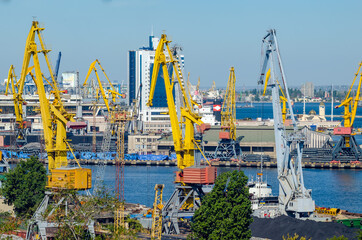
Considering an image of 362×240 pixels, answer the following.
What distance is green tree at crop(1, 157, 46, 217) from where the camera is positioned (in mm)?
53719

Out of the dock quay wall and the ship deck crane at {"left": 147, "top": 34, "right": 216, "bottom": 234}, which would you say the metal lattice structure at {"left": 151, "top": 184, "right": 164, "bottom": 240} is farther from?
the dock quay wall

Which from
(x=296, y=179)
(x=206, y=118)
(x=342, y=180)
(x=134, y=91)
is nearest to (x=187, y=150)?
(x=296, y=179)

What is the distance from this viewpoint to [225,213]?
133 feet

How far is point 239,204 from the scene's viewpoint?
137 feet

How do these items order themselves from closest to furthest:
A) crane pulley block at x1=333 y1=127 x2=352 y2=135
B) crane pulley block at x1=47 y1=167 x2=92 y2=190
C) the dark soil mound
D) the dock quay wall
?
1. the dark soil mound
2. crane pulley block at x1=47 y1=167 x2=92 y2=190
3. the dock quay wall
4. crane pulley block at x1=333 y1=127 x2=352 y2=135

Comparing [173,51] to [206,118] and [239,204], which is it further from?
[206,118]

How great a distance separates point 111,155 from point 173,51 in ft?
183

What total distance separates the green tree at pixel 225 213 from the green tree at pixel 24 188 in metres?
14.3

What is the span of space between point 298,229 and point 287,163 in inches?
384

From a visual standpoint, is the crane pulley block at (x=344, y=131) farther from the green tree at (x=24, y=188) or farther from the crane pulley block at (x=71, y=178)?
the crane pulley block at (x=71, y=178)

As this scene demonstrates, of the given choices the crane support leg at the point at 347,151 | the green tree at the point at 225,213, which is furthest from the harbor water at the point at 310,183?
the green tree at the point at 225,213

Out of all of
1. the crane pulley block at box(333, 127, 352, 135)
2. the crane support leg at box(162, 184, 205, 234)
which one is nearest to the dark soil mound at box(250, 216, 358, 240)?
the crane support leg at box(162, 184, 205, 234)

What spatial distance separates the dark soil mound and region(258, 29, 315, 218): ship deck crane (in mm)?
4306

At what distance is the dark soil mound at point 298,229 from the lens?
41906mm
